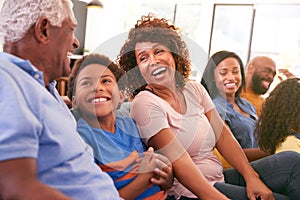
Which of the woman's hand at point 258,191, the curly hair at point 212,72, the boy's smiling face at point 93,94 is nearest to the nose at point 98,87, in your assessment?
the boy's smiling face at point 93,94

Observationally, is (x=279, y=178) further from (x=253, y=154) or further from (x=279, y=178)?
(x=253, y=154)

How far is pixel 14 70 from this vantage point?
79cm

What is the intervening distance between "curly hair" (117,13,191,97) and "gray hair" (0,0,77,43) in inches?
23.3

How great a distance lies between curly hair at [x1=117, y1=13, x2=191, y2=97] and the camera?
58.2 inches

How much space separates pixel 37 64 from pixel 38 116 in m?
0.20

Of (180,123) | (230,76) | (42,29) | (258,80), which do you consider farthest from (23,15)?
(258,80)

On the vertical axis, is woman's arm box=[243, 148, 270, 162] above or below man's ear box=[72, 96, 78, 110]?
below

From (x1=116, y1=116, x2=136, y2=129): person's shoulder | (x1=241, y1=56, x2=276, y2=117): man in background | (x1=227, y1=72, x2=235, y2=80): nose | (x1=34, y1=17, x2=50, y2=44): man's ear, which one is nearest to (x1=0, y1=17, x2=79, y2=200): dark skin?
(x1=34, y1=17, x2=50, y2=44): man's ear

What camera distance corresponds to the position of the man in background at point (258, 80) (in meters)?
2.50

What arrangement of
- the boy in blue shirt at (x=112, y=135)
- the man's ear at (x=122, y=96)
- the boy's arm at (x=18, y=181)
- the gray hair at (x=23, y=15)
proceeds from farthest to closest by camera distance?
the man's ear at (x=122, y=96)
the boy in blue shirt at (x=112, y=135)
the gray hair at (x=23, y=15)
the boy's arm at (x=18, y=181)

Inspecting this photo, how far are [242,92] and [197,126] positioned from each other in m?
1.02

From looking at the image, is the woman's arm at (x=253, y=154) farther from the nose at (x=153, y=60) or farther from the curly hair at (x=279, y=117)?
the nose at (x=153, y=60)

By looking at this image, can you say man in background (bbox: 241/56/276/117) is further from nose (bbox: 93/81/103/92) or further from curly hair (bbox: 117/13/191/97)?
nose (bbox: 93/81/103/92)

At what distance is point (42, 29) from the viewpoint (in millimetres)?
890
